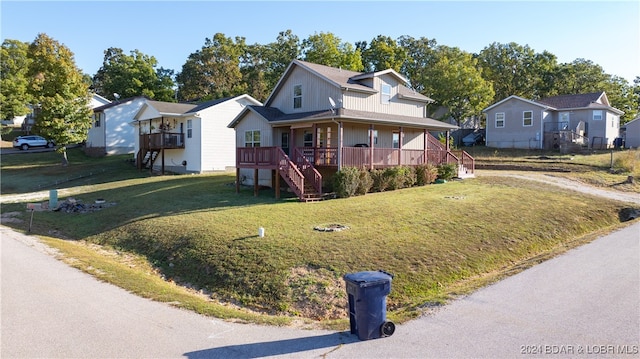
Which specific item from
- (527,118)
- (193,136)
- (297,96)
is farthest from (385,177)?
(527,118)

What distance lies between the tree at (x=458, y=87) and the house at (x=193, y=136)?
2232 cm

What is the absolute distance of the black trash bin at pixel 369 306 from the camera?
6758 mm

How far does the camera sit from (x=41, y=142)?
5291 centimetres

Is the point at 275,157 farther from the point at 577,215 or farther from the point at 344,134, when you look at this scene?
the point at 577,215

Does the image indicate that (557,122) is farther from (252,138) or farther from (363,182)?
(252,138)

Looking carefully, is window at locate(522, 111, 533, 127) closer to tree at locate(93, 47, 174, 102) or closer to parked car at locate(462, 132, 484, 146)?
parked car at locate(462, 132, 484, 146)

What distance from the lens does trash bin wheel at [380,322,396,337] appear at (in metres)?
6.82

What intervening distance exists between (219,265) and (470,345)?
21.9ft

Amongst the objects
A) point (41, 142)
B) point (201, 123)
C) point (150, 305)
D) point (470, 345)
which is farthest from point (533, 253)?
point (41, 142)

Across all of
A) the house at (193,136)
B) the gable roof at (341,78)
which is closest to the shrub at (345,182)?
the gable roof at (341,78)

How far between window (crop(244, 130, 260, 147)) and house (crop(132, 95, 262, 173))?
7.64 metres

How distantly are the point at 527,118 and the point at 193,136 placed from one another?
99.1 ft

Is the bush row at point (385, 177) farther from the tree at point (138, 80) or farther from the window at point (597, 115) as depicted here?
the tree at point (138, 80)

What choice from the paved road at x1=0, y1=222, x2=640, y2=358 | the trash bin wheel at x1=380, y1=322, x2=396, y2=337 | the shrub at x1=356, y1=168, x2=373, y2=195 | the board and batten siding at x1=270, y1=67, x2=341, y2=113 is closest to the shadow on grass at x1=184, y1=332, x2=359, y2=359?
the paved road at x1=0, y1=222, x2=640, y2=358
